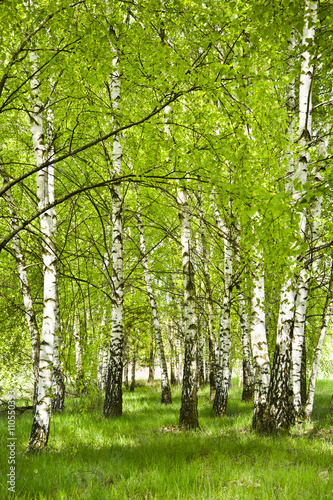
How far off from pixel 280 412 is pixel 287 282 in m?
2.16

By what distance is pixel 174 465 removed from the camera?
3963 mm

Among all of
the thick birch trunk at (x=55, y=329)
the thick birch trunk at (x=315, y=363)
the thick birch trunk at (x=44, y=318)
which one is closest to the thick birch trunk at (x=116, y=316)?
the thick birch trunk at (x=55, y=329)

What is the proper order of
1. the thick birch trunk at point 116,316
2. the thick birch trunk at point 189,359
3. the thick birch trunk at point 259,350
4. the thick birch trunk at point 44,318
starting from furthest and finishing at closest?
the thick birch trunk at point 116,316
the thick birch trunk at point 189,359
the thick birch trunk at point 259,350
the thick birch trunk at point 44,318

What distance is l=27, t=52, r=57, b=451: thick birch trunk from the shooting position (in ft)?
15.0

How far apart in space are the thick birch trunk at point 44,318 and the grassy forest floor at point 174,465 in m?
0.30

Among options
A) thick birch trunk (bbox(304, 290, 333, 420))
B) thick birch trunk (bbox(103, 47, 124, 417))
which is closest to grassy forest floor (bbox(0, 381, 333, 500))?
thick birch trunk (bbox(103, 47, 124, 417))

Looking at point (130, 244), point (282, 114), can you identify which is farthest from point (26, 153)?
point (282, 114)

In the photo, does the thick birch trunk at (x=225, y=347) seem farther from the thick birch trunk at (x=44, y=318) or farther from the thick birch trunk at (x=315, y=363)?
the thick birch trunk at (x=44, y=318)

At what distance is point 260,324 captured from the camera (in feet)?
19.6

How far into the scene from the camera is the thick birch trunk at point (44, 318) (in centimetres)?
458

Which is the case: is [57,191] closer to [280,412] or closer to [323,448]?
[280,412]

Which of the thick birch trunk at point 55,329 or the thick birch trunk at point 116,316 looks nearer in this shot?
the thick birch trunk at point 55,329

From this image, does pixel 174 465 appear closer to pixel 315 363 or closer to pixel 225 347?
pixel 225 347

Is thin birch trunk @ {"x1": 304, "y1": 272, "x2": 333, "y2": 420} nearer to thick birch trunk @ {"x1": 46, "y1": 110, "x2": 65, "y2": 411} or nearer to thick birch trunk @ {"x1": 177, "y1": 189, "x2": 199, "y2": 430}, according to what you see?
thick birch trunk @ {"x1": 177, "y1": 189, "x2": 199, "y2": 430}
